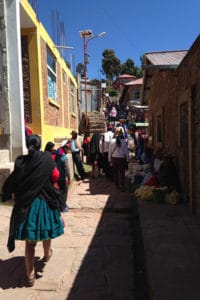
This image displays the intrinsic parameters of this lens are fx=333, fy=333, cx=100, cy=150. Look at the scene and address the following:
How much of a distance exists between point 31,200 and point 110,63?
7493 centimetres

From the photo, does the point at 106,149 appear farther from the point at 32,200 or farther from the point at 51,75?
the point at 32,200

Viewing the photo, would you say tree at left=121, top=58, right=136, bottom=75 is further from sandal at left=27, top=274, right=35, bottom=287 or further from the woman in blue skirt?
sandal at left=27, top=274, right=35, bottom=287

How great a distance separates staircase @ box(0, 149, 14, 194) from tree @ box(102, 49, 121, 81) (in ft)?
230

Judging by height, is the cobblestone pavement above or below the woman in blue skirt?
below

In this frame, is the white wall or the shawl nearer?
the shawl

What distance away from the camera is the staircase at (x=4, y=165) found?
7012mm

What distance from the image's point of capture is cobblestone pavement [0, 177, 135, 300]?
3.62 metres

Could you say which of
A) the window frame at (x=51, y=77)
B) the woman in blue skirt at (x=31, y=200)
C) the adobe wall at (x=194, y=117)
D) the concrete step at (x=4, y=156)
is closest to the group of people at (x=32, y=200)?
the woman in blue skirt at (x=31, y=200)

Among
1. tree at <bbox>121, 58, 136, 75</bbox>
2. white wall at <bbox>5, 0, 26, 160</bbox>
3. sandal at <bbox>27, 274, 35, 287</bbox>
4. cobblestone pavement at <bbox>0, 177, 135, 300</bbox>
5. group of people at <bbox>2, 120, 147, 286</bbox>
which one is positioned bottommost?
cobblestone pavement at <bbox>0, 177, 135, 300</bbox>

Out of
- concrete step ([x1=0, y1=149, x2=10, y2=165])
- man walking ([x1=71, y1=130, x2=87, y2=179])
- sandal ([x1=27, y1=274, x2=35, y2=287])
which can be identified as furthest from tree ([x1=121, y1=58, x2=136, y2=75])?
sandal ([x1=27, y1=274, x2=35, y2=287])

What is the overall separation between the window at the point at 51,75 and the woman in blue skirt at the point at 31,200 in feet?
27.3

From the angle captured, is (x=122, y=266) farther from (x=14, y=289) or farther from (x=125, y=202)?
(x=125, y=202)

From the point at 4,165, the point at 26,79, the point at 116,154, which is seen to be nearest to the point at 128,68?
the point at 26,79

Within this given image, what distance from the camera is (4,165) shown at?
7352mm
